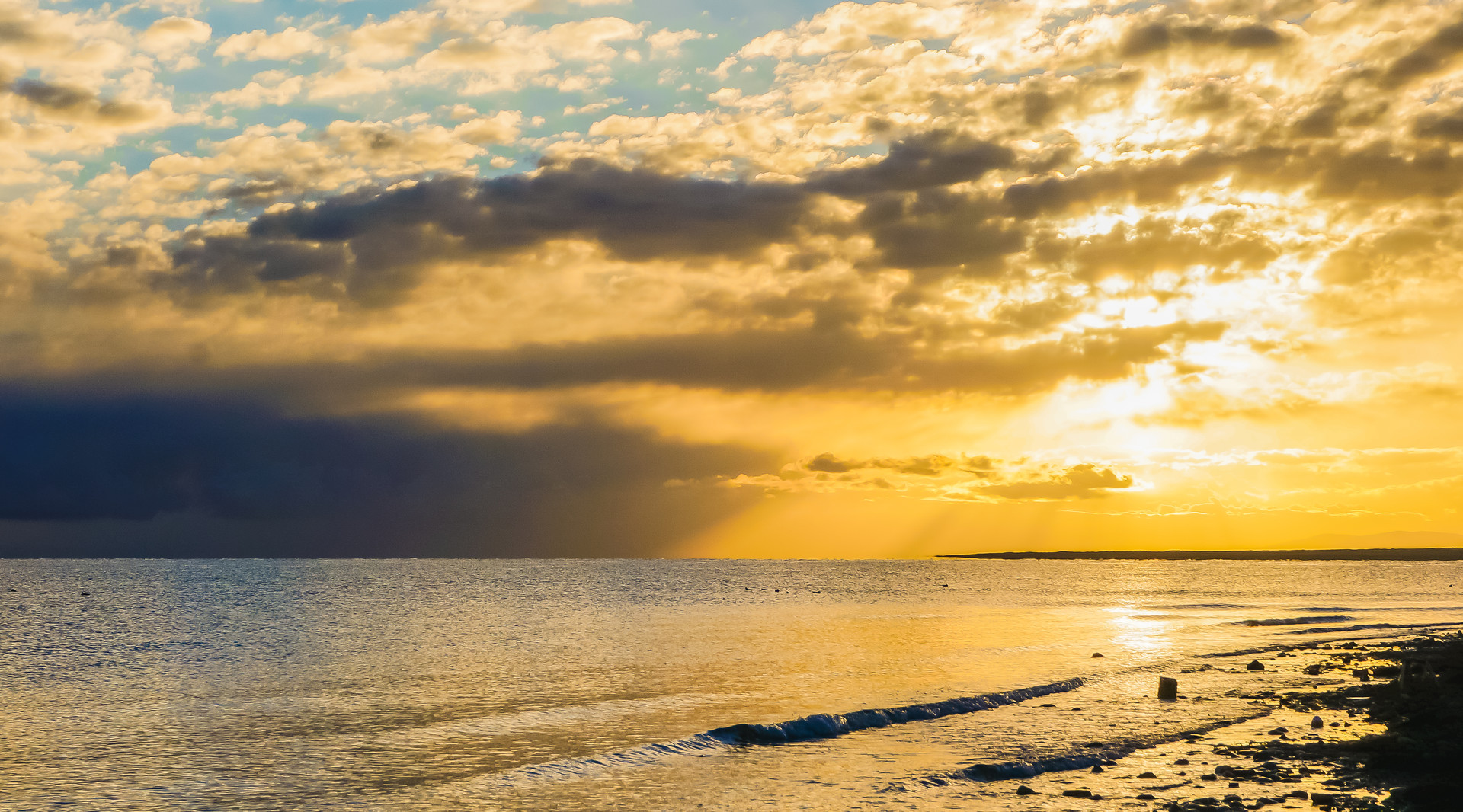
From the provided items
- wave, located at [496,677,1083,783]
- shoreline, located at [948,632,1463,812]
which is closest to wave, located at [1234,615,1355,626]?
shoreline, located at [948,632,1463,812]

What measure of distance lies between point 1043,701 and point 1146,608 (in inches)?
3254

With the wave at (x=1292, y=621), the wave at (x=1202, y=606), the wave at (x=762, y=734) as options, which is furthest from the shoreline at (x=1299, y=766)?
the wave at (x=1202, y=606)

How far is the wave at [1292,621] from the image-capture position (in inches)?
3275

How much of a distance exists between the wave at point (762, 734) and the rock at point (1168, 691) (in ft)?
16.1

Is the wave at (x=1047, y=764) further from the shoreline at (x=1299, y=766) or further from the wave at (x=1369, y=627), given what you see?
the wave at (x=1369, y=627)

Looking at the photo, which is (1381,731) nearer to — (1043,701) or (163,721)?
(1043,701)

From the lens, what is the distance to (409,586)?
606 feet

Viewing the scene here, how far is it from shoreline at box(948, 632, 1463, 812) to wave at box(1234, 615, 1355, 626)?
4814 centimetres

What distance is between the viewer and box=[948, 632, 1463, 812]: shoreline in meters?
22.0

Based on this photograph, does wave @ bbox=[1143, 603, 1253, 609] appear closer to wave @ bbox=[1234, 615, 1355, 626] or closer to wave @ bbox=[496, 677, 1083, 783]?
wave @ bbox=[1234, 615, 1355, 626]

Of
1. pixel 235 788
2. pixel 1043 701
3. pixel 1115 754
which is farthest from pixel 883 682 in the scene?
pixel 235 788

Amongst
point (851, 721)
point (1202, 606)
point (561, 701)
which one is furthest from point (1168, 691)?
point (1202, 606)

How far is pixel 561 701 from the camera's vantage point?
41312 mm

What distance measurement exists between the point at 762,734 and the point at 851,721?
4017 mm
